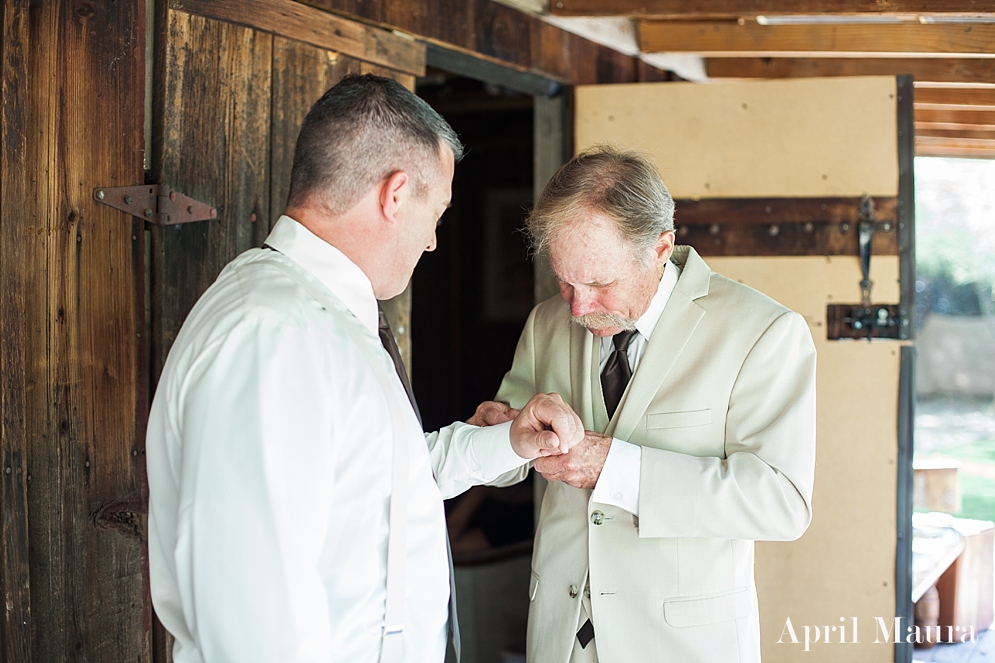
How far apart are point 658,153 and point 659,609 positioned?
1956 mm

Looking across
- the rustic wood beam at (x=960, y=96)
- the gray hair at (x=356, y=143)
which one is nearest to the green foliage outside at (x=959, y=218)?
the rustic wood beam at (x=960, y=96)

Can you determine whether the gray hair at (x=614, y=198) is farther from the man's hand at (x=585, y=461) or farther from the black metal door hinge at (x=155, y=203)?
the black metal door hinge at (x=155, y=203)

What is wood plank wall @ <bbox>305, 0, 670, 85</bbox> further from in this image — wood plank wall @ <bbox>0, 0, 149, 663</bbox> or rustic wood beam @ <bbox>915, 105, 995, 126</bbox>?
rustic wood beam @ <bbox>915, 105, 995, 126</bbox>

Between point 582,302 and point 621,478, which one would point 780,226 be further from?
point 621,478

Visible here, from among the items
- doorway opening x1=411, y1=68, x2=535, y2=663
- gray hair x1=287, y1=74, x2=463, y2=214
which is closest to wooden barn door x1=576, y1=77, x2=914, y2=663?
gray hair x1=287, y1=74, x2=463, y2=214

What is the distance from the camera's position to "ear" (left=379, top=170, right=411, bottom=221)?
54.9 inches

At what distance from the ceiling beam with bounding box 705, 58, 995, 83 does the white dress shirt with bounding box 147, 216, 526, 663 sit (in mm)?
3085

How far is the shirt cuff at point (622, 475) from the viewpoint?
1.79 meters

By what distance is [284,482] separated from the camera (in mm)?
1130

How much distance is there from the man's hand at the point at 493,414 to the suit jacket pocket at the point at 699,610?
1.85 feet

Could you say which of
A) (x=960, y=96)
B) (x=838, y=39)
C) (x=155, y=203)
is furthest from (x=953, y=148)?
(x=155, y=203)

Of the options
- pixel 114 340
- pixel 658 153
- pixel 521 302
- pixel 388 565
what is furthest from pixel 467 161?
pixel 388 565

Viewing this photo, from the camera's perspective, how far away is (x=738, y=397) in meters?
1.85

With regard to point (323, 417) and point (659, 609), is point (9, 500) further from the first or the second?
point (659, 609)
